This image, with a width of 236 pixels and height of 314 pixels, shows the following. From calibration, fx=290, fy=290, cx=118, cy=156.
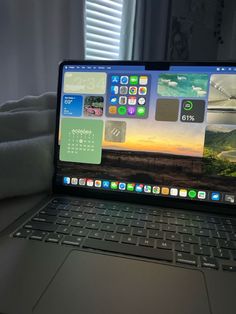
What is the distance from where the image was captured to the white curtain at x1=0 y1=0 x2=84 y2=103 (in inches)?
34.1

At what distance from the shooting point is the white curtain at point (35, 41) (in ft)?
2.85

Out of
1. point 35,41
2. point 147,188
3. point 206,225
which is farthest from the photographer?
point 35,41

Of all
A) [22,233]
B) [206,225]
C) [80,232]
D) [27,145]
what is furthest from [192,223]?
[27,145]

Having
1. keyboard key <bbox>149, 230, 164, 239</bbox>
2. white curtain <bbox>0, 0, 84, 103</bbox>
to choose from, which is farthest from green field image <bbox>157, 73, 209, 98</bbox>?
white curtain <bbox>0, 0, 84, 103</bbox>

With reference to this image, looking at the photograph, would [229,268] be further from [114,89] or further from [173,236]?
[114,89]

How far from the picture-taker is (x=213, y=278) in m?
0.42

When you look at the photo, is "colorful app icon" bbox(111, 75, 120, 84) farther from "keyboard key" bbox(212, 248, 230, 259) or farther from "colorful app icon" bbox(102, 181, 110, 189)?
"keyboard key" bbox(212, 248, 230, 259)

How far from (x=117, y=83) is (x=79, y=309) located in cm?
51

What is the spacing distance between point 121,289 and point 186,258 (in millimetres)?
130

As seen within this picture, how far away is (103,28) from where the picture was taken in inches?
51.3

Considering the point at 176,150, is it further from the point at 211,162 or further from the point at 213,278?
the point at 213,278

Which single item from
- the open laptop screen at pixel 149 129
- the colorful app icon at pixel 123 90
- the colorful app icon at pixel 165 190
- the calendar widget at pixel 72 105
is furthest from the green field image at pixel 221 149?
the calendar widget at pixel 72 105

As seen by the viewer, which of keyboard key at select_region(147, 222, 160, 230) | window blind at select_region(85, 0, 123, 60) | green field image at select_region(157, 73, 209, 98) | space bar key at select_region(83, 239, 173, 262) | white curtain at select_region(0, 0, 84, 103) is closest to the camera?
space bar key at select_region(83, 239, 173, 262)

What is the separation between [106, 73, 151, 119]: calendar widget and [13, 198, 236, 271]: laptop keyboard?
0.22 m
